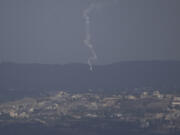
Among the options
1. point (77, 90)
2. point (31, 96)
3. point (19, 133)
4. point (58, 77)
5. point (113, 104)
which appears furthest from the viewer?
point (58, 77)

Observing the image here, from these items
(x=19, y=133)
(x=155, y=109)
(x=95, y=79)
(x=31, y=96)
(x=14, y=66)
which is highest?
(x=14, y=66)

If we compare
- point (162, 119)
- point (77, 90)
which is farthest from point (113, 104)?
point (77, 90)

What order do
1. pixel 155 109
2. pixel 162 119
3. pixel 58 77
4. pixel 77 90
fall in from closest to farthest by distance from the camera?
pixel 162 119 < pixel 155 109 < pixel 77 90 < pixel 58 77

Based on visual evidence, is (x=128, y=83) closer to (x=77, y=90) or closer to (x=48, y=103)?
(x=77, y=90)

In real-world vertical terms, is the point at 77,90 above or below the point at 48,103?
above

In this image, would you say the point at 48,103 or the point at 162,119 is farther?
the point at 48,103

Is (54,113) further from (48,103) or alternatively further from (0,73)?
(0,73)
